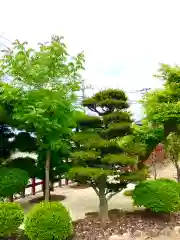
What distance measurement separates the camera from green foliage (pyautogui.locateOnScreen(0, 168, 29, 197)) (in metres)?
7.47

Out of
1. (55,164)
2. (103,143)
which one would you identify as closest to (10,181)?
(55,164)

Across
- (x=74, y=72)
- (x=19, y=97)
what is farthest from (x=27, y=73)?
(x=74, y=72)

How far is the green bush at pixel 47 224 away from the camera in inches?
228

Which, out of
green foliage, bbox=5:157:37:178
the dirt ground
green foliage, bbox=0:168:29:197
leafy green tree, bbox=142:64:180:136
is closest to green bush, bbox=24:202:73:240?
green foliage, bbox=0:168:29:197

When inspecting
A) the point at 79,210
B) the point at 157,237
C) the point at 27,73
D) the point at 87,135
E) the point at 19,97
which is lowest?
the point at 157,237

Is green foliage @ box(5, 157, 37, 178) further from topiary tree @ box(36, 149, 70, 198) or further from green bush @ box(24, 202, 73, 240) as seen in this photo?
green bush @ box(24, 202, 73, 240)

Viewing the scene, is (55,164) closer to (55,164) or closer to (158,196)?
(55,164)

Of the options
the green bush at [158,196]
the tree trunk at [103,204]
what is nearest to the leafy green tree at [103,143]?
the tree trunk at [103,204]

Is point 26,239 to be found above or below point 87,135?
below

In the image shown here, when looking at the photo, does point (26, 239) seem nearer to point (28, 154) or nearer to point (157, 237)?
point (157, 237)

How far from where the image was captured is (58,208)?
6.11 metres

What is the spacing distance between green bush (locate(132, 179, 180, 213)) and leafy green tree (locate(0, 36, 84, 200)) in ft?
8.24

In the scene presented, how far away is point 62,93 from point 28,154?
3.56 m

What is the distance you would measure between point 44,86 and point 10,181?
2.60 m
